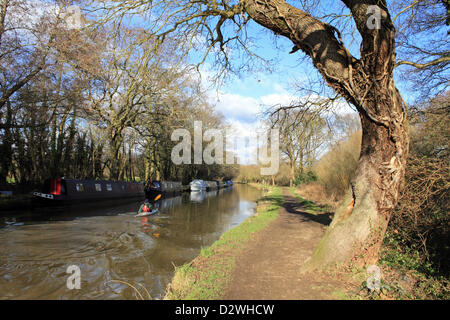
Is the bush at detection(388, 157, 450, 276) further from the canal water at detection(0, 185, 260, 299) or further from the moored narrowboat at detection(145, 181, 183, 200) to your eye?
the moored narrowboat at detection(145, 181, 183, 200)

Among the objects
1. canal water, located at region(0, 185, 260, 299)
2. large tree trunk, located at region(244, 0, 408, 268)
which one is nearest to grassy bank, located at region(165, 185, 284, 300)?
canal water, located at region(0, 185, 260, 299)

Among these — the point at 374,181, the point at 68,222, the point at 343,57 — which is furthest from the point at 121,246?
the point at 343,57

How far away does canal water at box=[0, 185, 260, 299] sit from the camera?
16.5 ft

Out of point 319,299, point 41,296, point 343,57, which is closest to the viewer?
point 319,299

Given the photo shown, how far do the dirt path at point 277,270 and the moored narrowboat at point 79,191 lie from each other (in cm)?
1169

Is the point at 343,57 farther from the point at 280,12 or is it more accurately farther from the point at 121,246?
the point at 121,246

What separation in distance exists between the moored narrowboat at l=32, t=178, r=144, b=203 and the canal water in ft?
4.28

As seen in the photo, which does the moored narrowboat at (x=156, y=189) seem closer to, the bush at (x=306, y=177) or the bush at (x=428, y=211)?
the bush at (x=306, y=177)

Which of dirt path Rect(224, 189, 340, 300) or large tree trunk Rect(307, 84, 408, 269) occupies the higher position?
large tree trunk Rect(307, 84, 408, 269)

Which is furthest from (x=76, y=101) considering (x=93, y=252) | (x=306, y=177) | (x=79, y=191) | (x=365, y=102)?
(x=306, y=177)

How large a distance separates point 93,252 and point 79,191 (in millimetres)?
10125

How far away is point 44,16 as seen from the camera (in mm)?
11844

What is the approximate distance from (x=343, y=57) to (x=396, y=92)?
0.96 metres

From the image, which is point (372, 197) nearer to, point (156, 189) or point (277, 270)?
point (277, 270)
